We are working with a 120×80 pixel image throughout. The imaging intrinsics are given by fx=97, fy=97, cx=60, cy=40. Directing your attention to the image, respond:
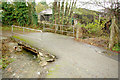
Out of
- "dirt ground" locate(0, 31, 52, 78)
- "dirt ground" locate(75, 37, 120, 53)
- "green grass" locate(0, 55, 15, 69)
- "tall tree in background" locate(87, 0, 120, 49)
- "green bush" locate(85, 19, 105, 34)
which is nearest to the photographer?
"dirt ground" locate(0, 31, 52, 78)

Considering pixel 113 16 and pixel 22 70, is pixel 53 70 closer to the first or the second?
pixel 22 70

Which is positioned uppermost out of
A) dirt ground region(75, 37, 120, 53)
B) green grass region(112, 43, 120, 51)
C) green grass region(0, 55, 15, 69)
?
dirt ground region(75, 37, 120, 53)

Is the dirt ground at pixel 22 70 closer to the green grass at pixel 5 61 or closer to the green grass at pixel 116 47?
the green grass at pixel 5 61

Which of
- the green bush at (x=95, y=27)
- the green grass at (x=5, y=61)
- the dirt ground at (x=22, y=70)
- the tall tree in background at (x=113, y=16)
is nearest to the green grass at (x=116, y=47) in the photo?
the tall tree in background at (x=113, y=16)

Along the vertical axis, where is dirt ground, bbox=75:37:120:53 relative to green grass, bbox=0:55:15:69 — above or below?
above

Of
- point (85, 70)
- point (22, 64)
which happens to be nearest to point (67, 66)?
point (85, 70)

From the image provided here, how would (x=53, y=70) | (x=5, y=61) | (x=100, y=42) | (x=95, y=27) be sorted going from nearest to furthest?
1. (x=53, y=70)
2. (x=5, y=61)
3. (x=100, y=42)
4. (x=95, y=27)

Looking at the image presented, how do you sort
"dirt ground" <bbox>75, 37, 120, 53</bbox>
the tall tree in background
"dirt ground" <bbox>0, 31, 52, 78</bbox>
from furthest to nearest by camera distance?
1. "dirt ground" <bbox>75, 37, 120, 53</bbox>
2. the tall tree in background
3. "dirt ground" <bbox>0, 31, 52, 78</bbox>

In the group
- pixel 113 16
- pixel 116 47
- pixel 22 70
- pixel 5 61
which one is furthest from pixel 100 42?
pixel 5 61

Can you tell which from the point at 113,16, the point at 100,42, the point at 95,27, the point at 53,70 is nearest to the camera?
the point at 53,70

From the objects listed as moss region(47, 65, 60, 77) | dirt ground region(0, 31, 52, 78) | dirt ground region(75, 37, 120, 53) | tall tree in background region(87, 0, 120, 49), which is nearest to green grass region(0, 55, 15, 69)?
dirt ground region(0, 31, 52, 78)

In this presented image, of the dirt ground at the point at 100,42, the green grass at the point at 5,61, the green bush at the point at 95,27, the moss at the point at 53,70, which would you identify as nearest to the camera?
the moss at the point at 53,70

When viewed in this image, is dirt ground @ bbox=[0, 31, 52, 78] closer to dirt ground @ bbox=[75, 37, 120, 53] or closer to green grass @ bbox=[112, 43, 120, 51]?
dirt ground @ bbox=[75, 37, 120, 53]

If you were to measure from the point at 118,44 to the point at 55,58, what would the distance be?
4.19 meters
